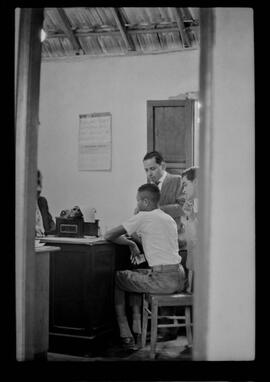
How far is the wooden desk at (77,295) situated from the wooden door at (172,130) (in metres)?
1.84

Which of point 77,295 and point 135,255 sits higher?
point 135,255

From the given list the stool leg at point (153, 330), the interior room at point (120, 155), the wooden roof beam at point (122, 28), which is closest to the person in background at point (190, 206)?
the stool leg at point (153, 330)

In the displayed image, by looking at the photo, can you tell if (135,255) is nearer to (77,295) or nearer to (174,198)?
(77,295)

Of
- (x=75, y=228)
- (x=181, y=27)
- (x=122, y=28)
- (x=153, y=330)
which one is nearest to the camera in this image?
(x=153, y=330)

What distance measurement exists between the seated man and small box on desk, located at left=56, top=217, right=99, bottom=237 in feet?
0.96

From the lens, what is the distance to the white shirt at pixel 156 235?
15.2ft

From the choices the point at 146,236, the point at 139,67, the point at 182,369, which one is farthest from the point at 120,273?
the point at 139,67

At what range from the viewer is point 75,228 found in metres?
4.93

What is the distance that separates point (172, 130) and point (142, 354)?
2.71 meters

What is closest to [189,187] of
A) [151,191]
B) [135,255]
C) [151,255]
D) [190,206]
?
[190,206]

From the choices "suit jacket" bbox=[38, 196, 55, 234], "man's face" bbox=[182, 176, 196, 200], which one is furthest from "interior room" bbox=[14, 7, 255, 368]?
"suit jacket" bbox=[38, 196, 55, 234]
